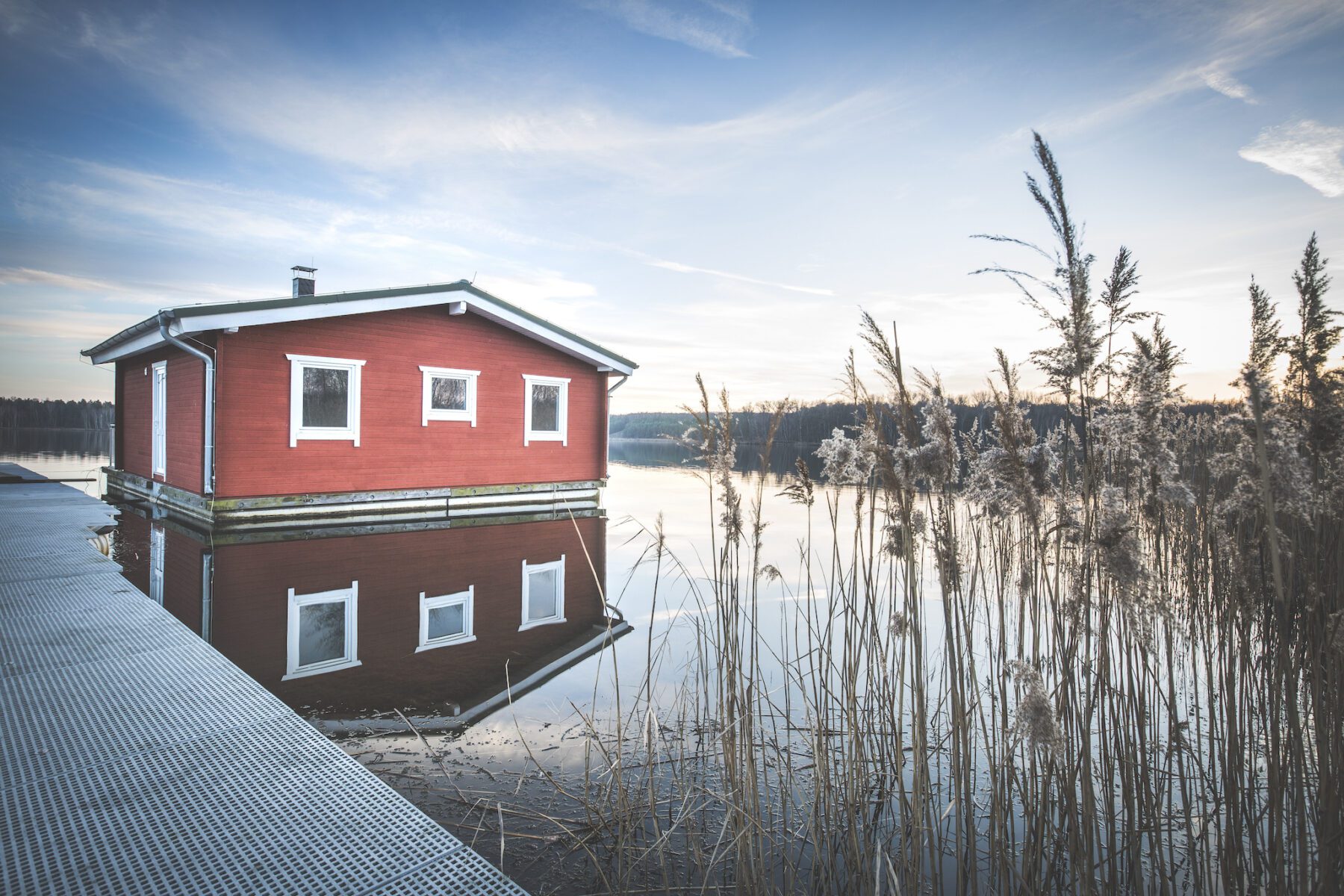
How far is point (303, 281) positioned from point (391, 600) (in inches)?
314

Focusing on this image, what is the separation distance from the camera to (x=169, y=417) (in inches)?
409

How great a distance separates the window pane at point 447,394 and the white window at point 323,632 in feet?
18.6

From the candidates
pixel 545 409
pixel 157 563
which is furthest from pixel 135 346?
pixel 157 563

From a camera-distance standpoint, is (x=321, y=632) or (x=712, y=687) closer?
(x=712, y=687)

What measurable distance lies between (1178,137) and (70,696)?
510 cm

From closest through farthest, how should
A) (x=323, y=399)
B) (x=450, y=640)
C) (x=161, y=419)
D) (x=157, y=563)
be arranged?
(x=450, y=640) → (x=157, y=563) → (x=323, y=399) → (x=161, y=419)

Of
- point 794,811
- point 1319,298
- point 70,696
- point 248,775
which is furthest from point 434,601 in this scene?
point 1319,298

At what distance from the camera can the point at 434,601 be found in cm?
507

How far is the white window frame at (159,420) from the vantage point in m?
10.7

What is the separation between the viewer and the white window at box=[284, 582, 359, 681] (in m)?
3.68

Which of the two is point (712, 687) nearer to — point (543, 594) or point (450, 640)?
point (450, 640)

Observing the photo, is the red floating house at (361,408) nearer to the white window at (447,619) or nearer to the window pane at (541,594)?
the window pane at (541,594)

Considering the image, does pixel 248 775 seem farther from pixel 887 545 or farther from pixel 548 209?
pixel 548 209

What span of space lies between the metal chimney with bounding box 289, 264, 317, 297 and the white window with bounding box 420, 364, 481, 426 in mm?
2483
